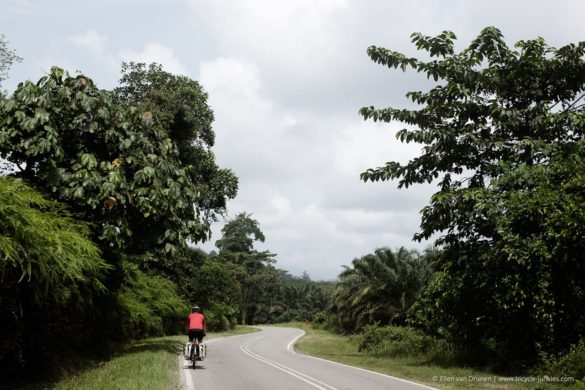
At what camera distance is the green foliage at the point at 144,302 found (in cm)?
2052

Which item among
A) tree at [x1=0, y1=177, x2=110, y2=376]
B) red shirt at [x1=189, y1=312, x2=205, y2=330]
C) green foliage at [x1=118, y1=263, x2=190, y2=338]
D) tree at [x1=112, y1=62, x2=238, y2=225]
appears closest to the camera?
tree at [x1=0, y1=177, x2=110, y2=376]

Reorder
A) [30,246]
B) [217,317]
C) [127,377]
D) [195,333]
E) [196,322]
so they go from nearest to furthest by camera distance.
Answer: [30,246] → [127,377] → [195,333] → [196,322] → [217,317]

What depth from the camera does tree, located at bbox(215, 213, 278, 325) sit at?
83188 millimetres

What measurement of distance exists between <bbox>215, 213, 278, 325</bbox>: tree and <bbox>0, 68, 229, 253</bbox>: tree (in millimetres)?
66248

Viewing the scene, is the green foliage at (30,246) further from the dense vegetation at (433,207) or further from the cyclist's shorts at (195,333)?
the cyclist's shorts at (195,333)

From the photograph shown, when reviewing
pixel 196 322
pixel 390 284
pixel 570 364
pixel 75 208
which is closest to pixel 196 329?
pixel 196 322

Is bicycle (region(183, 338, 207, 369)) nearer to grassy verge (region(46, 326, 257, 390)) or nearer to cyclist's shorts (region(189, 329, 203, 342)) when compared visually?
cyclist's shorts (region(189, 329, 203, 342))

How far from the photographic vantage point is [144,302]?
82.2ft

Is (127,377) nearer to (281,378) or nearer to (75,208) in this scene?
(281,378)

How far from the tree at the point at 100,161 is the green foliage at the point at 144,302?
5850mm

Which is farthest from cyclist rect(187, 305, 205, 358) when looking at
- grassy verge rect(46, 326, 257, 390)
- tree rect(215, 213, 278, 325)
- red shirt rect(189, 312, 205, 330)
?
tree rect(215, 213, 278, 325)

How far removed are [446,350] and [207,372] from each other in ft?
30.2

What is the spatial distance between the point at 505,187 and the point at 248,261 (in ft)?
242

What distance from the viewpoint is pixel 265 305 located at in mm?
94125
